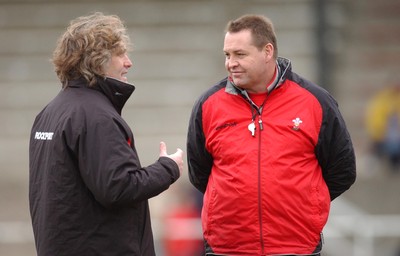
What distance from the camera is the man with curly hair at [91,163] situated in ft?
14.6

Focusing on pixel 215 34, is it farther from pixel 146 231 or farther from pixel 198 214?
pixel 146 231

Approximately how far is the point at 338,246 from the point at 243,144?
5.79 meters

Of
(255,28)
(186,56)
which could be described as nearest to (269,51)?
(255,28)

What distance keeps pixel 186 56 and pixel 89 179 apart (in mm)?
10828

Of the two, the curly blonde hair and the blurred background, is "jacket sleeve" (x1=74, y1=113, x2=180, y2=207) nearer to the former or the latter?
the curly blonde hair

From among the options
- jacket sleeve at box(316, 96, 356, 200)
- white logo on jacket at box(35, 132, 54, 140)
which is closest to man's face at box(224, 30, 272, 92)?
jacket sleeve at box(316, 96, 356, 200)

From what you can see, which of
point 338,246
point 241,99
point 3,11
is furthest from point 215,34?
point 241,99

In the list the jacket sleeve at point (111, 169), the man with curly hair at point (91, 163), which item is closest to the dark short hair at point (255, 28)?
the man with curly hair at point (91, 163)

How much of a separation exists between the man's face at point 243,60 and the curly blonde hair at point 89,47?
566 mm

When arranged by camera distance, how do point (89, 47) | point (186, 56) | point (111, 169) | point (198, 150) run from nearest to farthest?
point (111, 169) < point (89, 47) < point (198, 150) < point (186, 56)

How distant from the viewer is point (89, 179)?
14.5ft

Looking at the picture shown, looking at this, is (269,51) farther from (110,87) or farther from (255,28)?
(110,87)

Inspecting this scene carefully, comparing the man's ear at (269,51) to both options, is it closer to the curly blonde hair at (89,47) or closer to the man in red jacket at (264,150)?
the man in red jacket at (264,150)

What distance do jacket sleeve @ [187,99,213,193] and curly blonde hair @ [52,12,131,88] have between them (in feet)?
A: 2.02
